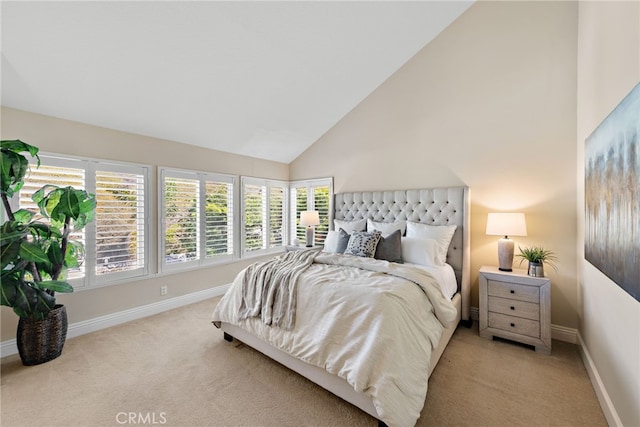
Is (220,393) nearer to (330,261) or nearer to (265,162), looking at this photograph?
(330,261)

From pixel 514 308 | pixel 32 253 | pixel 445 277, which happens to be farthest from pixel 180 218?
pixel 514 308

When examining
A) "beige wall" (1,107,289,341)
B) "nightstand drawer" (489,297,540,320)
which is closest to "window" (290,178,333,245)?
"beige wall" (1,107,289,341)

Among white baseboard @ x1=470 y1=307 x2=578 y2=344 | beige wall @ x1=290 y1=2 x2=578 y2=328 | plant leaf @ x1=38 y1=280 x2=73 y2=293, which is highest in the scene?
beige wall @ x1=290 y1=2 x2=578 y2=328

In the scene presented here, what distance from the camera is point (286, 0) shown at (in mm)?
2293

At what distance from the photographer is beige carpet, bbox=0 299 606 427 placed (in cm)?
165

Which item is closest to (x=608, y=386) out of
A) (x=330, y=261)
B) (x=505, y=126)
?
(x=330, y=261)

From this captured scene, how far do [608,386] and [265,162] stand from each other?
4.69 metres

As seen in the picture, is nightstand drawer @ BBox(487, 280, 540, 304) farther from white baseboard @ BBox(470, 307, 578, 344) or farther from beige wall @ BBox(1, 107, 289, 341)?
beige wall @ BBox(1, 107, 289, 341)

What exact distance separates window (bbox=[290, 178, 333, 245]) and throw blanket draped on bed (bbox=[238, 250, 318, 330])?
206 cm

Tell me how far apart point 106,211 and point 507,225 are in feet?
14.5

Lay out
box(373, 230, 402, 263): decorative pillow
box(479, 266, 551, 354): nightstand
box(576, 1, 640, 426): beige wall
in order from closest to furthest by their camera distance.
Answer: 1. box(576, 1, 640, 426): beige wall
2. box(479, 266, 551, 354): nightstand
3. box(373, 230, 402, 263): decorative pillow

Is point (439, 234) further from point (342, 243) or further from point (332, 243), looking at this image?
point (332, 243)

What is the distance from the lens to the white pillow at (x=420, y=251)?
2.84 m

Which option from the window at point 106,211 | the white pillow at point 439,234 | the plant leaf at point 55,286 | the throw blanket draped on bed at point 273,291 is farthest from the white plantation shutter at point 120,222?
the white pillow at point 439,234
